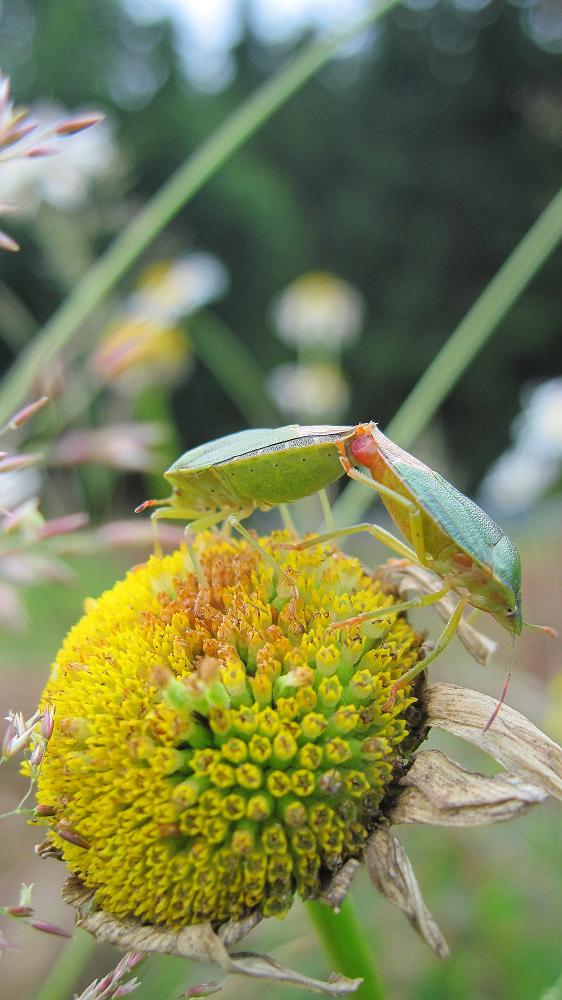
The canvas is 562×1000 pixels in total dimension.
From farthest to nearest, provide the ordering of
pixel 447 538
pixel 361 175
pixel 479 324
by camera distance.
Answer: pixel 361 175 → pixel 479 324 → pixel 447 538

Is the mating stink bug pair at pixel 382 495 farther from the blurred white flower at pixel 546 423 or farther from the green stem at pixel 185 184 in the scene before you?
the blurred white flower at pixel 546 423

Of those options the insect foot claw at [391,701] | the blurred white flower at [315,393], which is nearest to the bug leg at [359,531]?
the insect foot claw at [391,701]

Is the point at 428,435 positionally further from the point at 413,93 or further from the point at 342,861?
the point at 413,93

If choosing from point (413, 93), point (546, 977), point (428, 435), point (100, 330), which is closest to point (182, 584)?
point (546, 977)

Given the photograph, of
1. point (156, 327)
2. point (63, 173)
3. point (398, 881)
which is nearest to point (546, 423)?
point (156, 327)

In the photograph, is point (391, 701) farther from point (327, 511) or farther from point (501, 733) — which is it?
point (327, 511)

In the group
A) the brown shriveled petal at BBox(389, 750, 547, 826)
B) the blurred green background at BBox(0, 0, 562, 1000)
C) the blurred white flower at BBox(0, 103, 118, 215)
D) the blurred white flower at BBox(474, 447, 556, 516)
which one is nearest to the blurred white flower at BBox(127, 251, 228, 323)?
the blurred white flower at BBox(0, 103, 118, 215)
